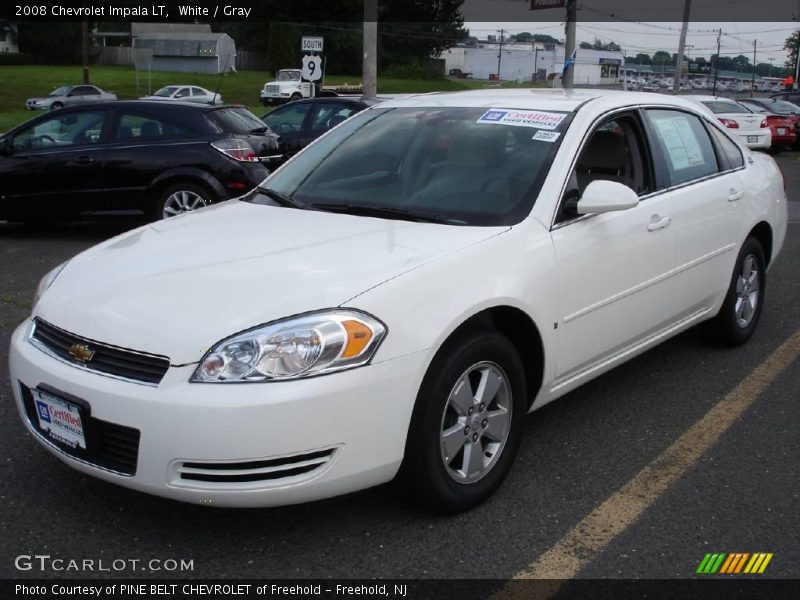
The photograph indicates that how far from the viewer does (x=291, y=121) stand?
1295 cm

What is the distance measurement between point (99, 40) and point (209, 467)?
351 ft

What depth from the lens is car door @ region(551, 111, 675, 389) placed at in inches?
146

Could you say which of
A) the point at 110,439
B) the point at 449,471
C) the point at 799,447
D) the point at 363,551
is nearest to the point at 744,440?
the point at 799,447

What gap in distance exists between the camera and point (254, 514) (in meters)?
3.25

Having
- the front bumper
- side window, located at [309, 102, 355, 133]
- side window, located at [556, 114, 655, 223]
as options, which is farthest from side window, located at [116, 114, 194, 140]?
the front bumper

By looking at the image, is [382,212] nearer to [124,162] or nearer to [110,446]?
[110,446]

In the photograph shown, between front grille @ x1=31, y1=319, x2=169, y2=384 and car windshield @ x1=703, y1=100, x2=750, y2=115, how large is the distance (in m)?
20.0

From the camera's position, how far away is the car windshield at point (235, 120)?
9.18m

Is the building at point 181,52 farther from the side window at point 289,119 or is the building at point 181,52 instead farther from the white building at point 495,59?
the side window at point 289,119

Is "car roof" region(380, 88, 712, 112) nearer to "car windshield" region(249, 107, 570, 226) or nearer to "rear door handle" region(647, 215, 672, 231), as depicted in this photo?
"car windshield" region(249, 107, 570, 226)

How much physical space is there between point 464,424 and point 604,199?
1.18 m

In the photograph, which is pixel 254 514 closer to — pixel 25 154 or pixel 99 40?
pixel 25 154

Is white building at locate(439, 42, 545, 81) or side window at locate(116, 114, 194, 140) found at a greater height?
white building at locate(439, 42, 545, 81)

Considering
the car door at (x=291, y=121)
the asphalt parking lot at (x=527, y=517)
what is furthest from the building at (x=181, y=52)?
the asphalt parking lot at (x=527, y=517)
